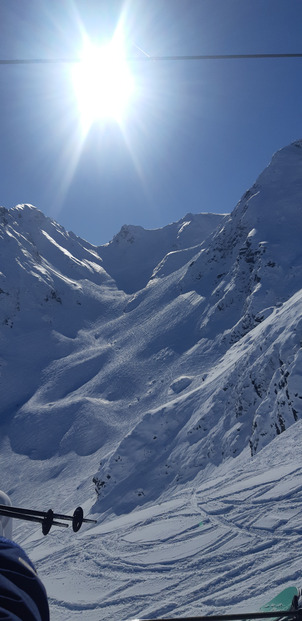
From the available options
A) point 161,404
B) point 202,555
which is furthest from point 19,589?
point 161,404

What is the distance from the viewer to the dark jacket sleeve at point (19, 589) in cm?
202

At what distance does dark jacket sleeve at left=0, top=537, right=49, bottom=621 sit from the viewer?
202cm

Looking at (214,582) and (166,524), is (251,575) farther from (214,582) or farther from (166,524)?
(166,524)

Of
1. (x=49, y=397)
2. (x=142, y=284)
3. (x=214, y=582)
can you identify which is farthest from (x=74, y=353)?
(x=214, y=582)

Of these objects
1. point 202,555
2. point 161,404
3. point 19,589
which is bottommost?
point 202,555

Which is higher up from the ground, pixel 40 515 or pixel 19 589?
pixel 40 515

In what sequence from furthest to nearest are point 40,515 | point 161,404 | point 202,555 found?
1. point 161,404
2. point 202,555
3. point 40,515

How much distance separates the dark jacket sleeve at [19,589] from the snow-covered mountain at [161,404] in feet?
20.4

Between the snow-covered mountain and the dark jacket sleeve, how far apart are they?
20.4ft

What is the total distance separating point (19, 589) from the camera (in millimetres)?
2162

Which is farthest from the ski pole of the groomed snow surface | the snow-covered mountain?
the snow-covered mountain

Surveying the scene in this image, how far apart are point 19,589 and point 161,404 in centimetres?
4013

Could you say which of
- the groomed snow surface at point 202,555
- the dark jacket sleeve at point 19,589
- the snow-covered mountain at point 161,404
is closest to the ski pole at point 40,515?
the dark jacket sleeve at point 19,589

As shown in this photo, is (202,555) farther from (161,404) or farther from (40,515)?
(161,404)
